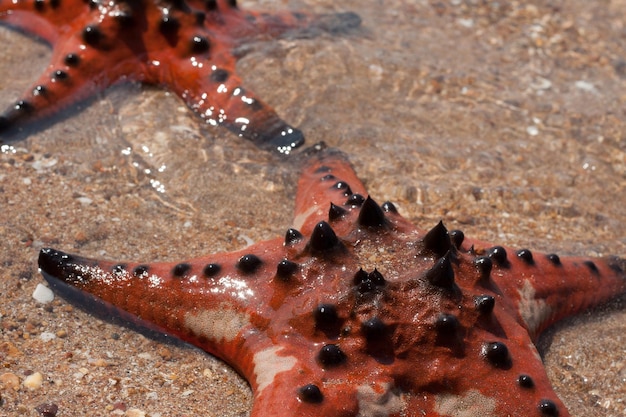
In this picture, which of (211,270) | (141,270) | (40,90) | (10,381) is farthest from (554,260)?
(40,90)

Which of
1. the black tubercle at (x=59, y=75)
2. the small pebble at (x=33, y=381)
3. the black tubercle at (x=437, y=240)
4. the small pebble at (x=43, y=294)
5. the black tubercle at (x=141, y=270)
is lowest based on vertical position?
the small pebble at (x=43, y=294)

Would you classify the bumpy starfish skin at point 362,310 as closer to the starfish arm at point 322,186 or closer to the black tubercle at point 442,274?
the black tubercle at point 442,274

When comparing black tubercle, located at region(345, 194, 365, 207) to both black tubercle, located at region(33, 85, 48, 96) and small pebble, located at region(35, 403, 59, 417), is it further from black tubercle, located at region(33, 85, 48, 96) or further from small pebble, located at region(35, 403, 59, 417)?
black tubercle, located at region(33, 85, 48, 96)

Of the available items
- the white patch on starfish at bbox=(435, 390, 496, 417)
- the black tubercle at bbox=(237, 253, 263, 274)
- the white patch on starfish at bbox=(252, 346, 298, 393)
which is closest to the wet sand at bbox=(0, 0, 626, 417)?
the white patch on starfish at bbox=(252, 346, 298, 393)

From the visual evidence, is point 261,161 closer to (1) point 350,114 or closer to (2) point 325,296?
(1) point 350,114

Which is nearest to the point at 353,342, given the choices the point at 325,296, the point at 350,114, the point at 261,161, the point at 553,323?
the point at 325,296

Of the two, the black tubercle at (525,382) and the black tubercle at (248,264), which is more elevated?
the black tubercle at (248,264)

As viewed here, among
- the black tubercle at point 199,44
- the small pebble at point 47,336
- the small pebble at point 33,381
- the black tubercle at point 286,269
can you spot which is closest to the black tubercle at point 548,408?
the black tubercle at point 286,269
